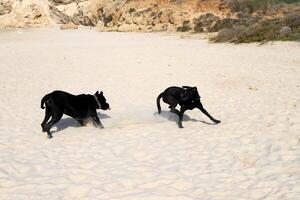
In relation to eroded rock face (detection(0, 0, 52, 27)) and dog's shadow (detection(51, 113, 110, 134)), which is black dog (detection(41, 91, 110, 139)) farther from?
eroded rock face (detection(0, 0, 52, 27))

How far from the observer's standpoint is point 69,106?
26.0 feet

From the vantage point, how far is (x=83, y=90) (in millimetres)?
12445

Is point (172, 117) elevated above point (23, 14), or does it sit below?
above

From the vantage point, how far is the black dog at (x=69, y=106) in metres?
7.77

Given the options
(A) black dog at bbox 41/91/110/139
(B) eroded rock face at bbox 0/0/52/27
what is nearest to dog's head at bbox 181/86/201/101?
(A) black dog at bbox 41/91/110/139

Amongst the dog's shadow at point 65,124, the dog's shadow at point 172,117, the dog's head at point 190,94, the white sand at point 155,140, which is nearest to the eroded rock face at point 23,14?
the white sand at point 155,140

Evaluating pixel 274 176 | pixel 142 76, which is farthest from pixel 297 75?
pixel 274 176

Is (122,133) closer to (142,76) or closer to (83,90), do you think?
(83,90)

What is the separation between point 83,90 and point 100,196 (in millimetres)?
7653

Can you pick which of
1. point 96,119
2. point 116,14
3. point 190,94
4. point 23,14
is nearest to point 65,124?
point 96,119

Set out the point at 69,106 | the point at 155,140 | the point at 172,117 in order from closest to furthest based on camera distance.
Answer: the point at 155,140 → the point at 69,106 → the point at 172,117

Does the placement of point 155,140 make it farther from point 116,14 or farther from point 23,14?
point 23,14

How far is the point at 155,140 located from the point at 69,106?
187cm

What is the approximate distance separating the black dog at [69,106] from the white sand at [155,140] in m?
0.30
